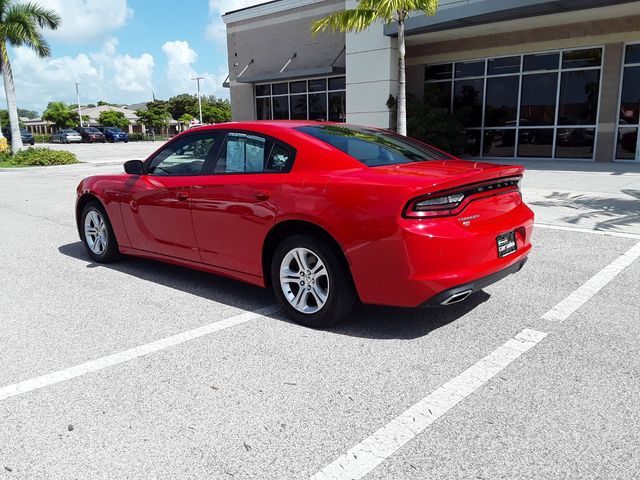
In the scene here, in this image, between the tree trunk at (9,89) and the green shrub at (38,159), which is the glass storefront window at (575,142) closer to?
the green shrub at (38,159)

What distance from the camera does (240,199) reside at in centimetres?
433

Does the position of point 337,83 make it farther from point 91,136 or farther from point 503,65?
point 91,136

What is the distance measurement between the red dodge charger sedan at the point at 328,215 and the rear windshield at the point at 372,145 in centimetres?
2

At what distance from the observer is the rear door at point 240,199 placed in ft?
13.8

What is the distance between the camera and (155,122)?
78000mm

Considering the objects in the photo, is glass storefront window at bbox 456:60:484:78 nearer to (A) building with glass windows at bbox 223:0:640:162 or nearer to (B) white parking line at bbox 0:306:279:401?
(A) building with glass windows at bbox 223:0:640:162

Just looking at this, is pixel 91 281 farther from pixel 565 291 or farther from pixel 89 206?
pixel 565 291

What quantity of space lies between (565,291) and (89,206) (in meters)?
5.06

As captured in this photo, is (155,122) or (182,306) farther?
(155,122)

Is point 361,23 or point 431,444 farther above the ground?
point 361,23

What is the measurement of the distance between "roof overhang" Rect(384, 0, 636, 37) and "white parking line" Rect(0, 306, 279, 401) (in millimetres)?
13091

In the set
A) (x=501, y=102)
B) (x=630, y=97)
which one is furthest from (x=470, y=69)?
(x=630, y=97)

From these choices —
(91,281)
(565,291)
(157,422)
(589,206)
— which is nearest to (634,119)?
(589,206)

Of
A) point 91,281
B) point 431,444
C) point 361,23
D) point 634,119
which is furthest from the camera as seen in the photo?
point 634,119
